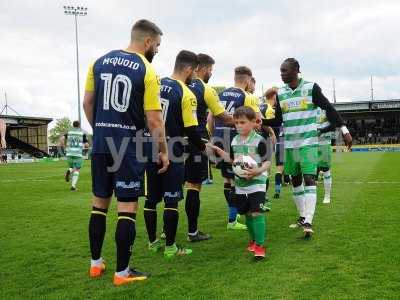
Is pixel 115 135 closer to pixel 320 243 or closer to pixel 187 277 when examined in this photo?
pixel 187 277

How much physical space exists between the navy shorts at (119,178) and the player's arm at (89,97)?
1.46 feet

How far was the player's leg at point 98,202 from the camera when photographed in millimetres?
4379

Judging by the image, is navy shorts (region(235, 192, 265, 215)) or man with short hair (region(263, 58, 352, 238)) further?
man with short hair (region(263, 58, 352, 238))

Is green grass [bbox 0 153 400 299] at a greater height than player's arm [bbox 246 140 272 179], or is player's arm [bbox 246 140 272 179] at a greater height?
player's arm [bbox 246 140 272 179]

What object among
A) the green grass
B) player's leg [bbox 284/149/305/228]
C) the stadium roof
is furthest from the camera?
the stadium roof

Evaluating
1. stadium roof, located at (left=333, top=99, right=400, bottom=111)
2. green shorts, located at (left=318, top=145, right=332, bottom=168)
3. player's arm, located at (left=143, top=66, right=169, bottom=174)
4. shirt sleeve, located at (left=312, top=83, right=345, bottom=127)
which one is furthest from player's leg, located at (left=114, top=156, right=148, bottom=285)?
stadium roof, located at (left=333, top=99, right=400, bottom=111)

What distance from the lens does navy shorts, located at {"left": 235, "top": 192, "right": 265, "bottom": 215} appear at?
4996 millimetres

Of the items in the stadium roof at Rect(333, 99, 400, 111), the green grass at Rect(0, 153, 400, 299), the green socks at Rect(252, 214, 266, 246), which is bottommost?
the green grass at Rect(0, 153, 400, 299)

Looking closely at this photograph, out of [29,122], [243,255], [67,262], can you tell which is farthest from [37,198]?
[29,122]

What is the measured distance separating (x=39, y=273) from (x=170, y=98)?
7.95 feet

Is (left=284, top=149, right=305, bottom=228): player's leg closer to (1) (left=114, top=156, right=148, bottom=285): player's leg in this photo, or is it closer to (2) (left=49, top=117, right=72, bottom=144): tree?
(1) (left=114, top=156, right=148, bottom=285): player's leg

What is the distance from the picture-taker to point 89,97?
4488 millimetres

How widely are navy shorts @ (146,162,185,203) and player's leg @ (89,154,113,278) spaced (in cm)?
90

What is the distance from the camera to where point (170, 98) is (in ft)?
17.5
